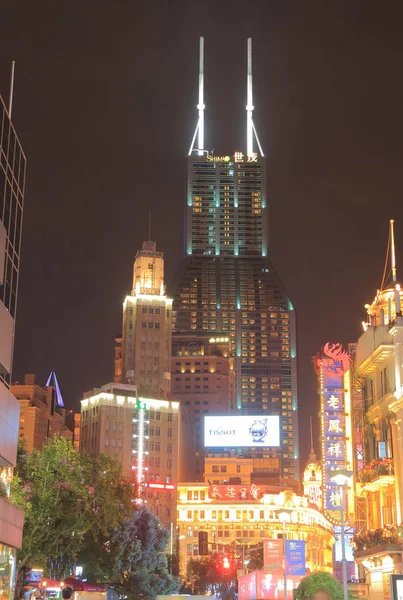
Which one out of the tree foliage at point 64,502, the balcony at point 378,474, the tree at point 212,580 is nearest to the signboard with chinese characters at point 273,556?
the balcony at point 378,474

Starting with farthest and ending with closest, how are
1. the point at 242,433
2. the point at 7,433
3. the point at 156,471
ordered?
the point at 156,471 < the point at 242,433 < the point at 7,433

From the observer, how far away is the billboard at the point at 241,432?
151 meters

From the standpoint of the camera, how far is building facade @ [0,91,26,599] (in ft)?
133

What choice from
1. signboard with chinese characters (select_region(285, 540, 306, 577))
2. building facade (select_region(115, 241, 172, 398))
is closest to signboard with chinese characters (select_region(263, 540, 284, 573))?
signboard with chinese characters (select_region(285, 540, 306, 577))

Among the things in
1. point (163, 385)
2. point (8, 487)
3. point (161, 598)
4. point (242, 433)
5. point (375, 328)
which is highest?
point (163, 385)

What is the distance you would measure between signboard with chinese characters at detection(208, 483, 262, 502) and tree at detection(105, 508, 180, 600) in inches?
4038

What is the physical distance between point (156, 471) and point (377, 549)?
13549 cm

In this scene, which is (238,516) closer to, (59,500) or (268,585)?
(59,500)

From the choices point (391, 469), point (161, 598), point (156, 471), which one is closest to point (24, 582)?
point (161, 598)

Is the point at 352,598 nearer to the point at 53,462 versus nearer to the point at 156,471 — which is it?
the point at 53,462

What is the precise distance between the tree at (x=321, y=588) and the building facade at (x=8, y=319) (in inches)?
549

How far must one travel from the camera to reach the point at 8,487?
43.1 meters

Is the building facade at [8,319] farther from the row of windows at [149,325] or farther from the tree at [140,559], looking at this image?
the row of windows at [149,325]

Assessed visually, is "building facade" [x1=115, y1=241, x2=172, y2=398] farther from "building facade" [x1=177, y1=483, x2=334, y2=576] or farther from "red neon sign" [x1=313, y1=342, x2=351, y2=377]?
"red neon sign" [x1=313, y1=342, x2=351, y2=377]
